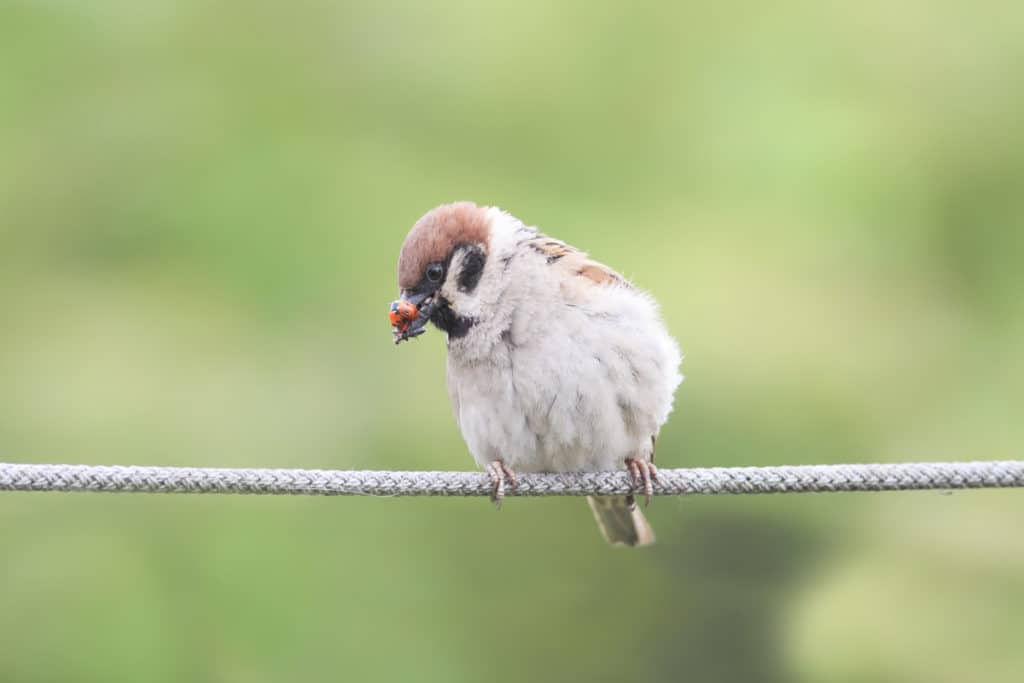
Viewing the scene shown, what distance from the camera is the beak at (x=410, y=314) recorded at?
2.45 metres

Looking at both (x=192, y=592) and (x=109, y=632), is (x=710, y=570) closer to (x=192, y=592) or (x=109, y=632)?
(x=192, y=592)

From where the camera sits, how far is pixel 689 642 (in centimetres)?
346

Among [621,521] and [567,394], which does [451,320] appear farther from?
[621,521]

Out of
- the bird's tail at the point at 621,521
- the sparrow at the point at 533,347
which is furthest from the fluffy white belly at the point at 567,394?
the bird's tail at the point at 621,521

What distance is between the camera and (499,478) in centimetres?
237

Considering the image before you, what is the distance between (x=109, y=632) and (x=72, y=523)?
0.35 metres

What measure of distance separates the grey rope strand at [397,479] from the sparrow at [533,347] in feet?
1.30

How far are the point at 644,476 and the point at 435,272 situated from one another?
0.63 m

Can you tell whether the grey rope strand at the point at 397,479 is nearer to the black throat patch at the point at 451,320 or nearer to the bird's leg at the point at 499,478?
the bird's leg at the point at 499,478

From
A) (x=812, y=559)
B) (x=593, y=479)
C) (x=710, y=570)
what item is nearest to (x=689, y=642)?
(x=710, y=570)

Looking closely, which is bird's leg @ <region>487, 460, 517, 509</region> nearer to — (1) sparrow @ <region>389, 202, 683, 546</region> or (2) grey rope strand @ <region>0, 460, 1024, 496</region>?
(1) sparrow @ <region>389, 202, 683, 546</region>

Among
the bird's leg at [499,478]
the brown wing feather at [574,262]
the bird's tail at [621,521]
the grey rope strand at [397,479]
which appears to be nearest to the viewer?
the grey rope strand at [397,479]

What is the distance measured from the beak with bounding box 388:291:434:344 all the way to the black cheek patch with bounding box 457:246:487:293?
80mm

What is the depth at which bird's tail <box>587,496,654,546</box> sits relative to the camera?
284 centimetres
